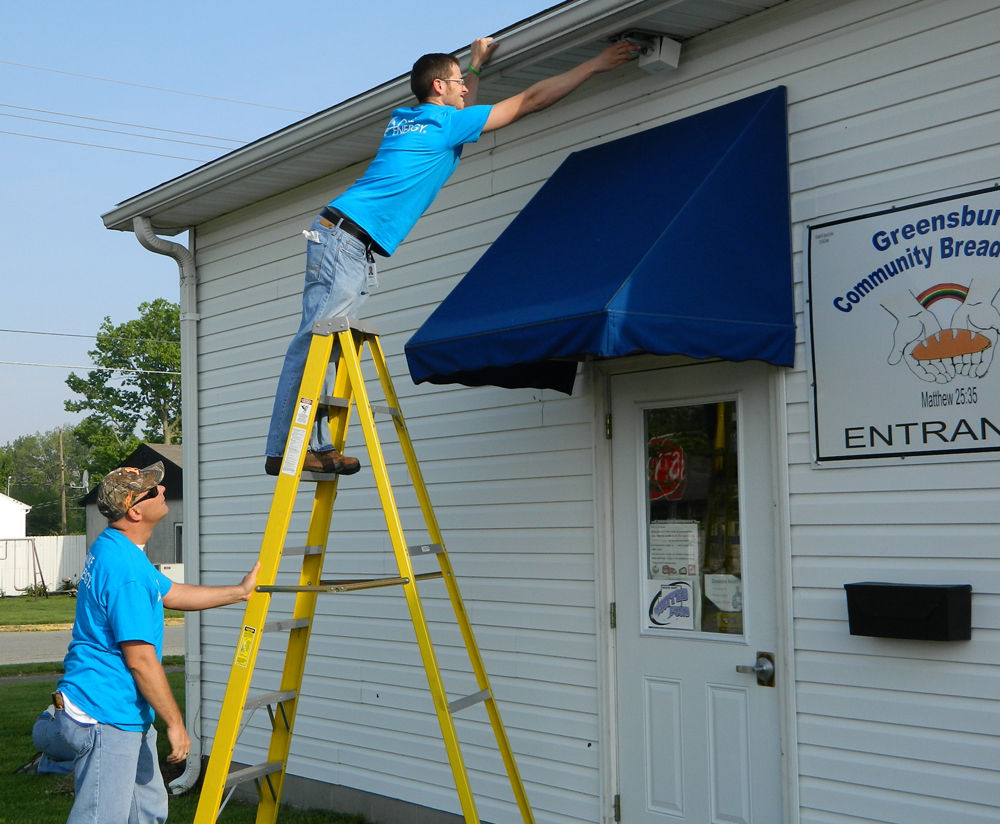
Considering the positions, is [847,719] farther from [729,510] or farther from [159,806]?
[159,806]

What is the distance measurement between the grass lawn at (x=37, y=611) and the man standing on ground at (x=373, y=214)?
1922 centimetres

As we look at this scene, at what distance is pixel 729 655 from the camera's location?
4.93 metres

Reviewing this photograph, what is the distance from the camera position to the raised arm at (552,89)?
480cm

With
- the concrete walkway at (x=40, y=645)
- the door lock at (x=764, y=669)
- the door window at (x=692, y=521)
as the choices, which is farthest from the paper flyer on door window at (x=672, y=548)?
the concrete walkway at (x=40, y=645)

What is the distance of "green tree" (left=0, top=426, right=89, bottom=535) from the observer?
81062 millimetres

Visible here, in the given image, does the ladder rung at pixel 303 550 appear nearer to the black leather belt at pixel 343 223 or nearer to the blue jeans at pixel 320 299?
the blue jeans at pixel 320 299

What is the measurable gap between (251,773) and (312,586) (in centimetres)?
75

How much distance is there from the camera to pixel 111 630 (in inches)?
168

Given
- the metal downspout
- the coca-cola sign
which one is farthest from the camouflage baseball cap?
the metal downspout

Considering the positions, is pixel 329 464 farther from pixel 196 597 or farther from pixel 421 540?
pixel 421 540

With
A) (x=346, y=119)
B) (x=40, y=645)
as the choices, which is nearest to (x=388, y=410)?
(x=346, y=119)

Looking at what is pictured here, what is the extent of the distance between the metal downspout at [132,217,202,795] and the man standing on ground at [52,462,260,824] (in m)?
4.04

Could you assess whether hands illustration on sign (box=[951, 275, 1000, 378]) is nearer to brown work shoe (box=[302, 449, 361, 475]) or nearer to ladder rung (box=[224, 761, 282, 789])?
brown work shoe (box=[302, 449, 361, 475])

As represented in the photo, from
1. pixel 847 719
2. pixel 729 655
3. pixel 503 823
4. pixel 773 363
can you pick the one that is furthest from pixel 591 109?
pixel 503 823
